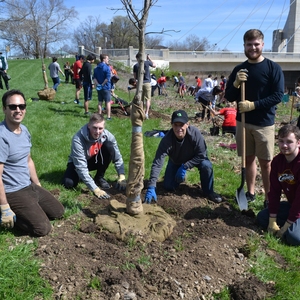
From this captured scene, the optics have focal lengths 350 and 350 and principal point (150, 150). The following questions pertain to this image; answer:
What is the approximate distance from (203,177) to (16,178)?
2.36 metres

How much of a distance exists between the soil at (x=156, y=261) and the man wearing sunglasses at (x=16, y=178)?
0.77 feet

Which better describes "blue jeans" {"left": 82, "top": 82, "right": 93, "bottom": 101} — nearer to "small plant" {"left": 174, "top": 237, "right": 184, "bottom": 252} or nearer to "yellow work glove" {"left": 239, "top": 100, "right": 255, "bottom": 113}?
"yellow work glove" {"left": 239, "top": 100, "right": 255, "bottom": 113}

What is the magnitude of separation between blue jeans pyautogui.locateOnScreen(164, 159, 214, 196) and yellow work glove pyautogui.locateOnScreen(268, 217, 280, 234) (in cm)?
104

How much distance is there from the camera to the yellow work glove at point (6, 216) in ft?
11.4

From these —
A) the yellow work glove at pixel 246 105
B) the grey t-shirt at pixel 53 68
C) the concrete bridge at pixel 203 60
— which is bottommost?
the yellow work glove at pixel 246 105

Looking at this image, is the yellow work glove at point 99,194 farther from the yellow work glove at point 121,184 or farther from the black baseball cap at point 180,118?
the black baseball cap at point 180,118

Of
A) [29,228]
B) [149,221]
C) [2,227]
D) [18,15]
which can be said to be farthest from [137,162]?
[18,15]

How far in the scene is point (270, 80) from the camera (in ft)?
13.7

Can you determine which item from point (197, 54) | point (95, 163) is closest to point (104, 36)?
point (197, 54)

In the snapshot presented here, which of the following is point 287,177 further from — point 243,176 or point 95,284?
point 95,284

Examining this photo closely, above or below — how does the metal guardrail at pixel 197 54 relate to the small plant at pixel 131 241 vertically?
above

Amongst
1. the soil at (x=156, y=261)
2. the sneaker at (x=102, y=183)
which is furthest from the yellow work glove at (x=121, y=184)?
the soil at (x=156, y=261)

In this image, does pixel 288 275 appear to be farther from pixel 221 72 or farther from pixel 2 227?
pixel 221 72

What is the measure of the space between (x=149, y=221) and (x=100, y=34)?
66038mm
